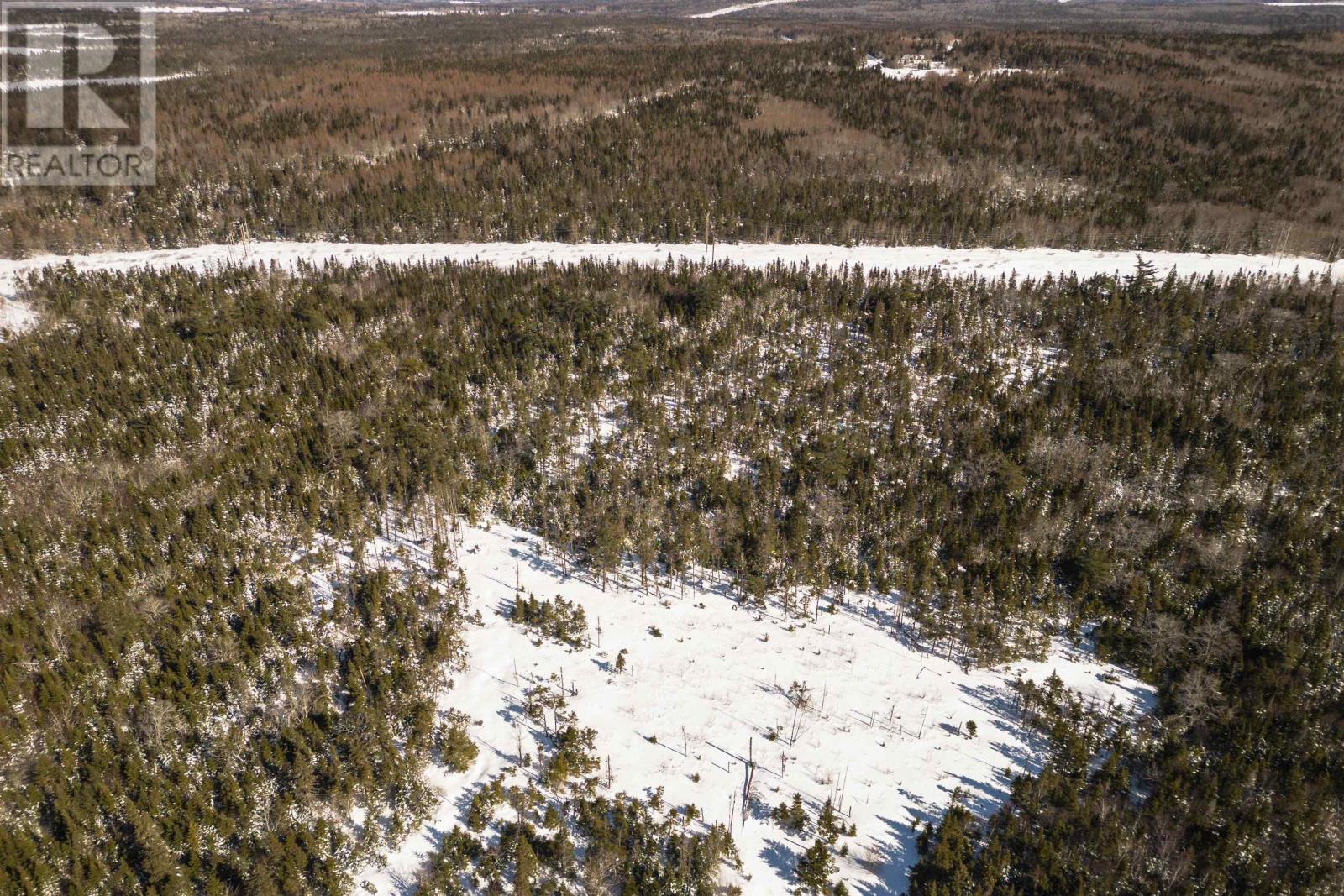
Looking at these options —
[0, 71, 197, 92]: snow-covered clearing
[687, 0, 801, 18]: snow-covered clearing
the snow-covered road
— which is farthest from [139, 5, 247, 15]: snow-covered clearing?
the snow-covered road

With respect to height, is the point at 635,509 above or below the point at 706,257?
below

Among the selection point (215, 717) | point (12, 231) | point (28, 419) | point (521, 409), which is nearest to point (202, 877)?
point (215, 717)

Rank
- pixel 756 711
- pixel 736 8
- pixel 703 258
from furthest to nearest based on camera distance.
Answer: pixel 736 8
pixel 703 258
pixel 756 711

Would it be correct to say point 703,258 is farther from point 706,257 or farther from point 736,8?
point 736,8

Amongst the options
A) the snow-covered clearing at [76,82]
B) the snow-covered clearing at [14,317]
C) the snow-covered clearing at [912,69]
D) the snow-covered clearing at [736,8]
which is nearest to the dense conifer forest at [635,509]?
the snow-covered clearing at [14,317]

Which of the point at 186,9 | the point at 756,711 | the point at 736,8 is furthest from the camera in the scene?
the point at 736,8

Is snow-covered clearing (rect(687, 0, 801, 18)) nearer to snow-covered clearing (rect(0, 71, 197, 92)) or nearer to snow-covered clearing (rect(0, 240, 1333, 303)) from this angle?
snow-covered clearing (rect(0, 71, 197, 92))

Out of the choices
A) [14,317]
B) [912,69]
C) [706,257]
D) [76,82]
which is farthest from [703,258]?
[76,82]
